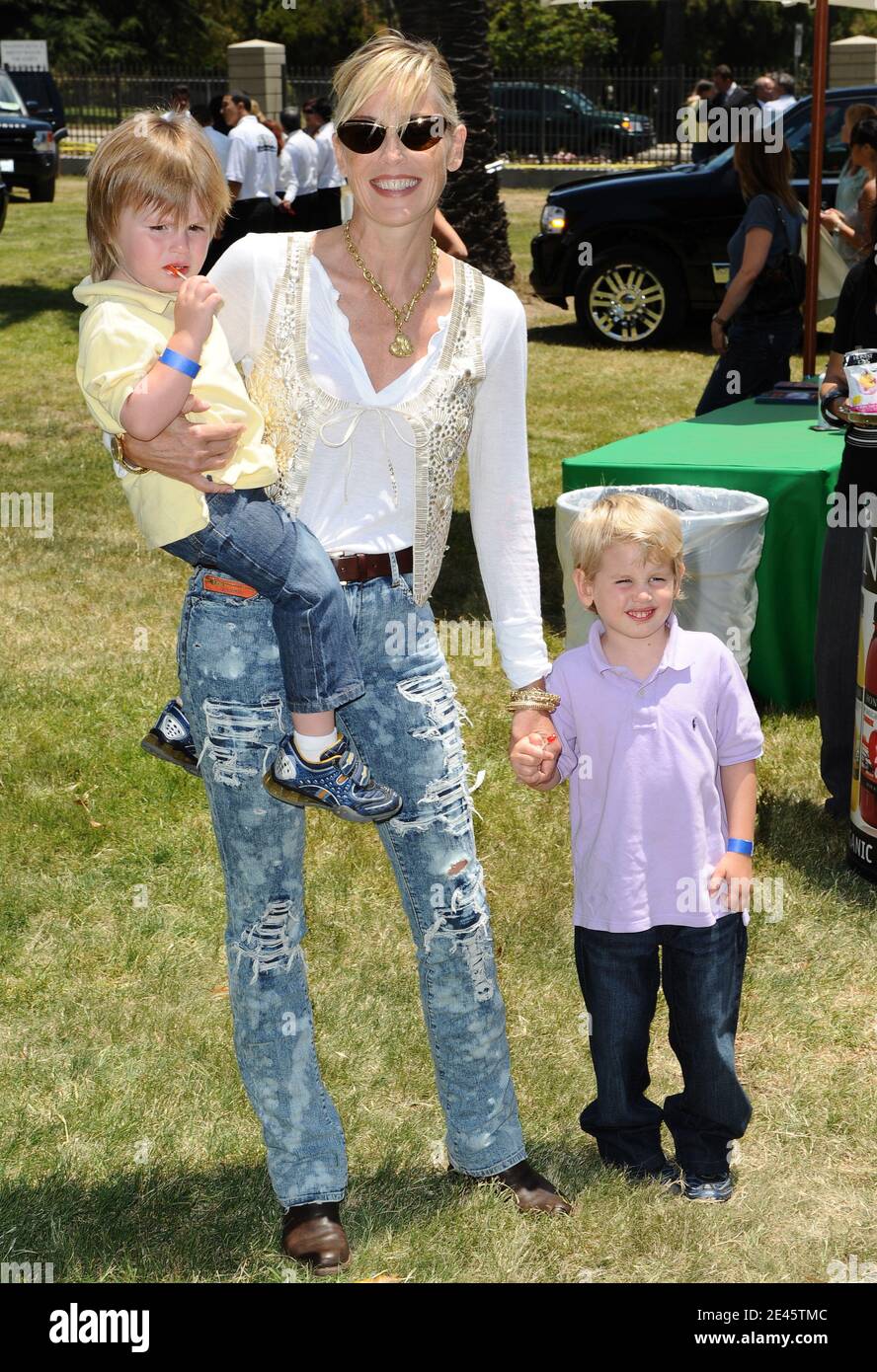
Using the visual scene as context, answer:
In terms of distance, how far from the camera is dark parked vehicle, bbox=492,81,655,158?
3406 centimetres

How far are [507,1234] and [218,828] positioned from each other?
114 cm

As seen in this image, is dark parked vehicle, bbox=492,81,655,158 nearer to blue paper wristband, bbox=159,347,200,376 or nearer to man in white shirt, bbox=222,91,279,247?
man in white shirt, bbox=222,91,279,247

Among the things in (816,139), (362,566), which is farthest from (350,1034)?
(816,139)

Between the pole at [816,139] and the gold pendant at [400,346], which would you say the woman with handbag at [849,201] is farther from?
the gold pendant at [400,346]

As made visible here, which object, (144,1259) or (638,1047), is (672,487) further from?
(144,1259)

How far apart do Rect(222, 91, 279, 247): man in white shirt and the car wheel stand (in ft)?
11.8

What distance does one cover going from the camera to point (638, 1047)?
360cm

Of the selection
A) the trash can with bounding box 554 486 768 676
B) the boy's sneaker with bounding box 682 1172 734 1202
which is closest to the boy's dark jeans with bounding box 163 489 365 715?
the boy's sneaker with bounding box 682 1172 734 1202

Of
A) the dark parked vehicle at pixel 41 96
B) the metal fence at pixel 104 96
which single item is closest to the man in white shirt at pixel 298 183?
the dark parked vehicle at pixel 41 96

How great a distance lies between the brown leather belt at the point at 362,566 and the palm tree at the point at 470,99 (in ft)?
45.5

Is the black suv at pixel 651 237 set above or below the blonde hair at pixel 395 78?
below

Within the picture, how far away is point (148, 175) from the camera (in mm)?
2805

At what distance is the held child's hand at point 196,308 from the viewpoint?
2770 mm

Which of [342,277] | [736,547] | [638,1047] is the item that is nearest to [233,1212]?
[638,1047]
